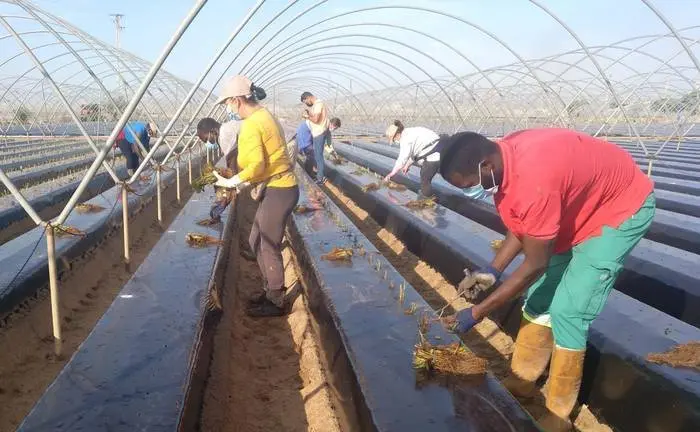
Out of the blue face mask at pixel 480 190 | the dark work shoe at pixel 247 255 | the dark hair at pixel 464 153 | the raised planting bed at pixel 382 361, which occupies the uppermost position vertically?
the dark hair at pixel 464 153

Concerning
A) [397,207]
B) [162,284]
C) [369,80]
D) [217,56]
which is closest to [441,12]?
[397,207]

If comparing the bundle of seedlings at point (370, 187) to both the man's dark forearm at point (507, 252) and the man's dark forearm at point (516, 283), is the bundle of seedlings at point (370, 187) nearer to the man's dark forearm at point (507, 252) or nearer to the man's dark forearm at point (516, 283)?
the man's dark forearm at point (507, 252)

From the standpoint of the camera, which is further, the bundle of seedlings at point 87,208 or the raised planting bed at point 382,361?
the bundle of seedlings at point 87,208

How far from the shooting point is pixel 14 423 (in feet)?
10.7

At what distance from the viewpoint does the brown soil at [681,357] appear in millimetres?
3064

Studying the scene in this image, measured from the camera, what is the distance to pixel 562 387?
302cm

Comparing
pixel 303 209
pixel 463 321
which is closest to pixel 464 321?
pixel 463 321

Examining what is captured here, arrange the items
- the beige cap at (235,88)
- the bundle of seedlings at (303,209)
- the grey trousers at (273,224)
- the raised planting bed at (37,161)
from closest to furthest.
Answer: the beige cap at (235,88) → the grey trousers at (273,224) → the bundle of seedlings at (303,209) → the raised planting bed at (37,161)

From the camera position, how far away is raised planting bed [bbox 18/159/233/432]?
2535 mm

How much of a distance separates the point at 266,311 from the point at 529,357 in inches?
101

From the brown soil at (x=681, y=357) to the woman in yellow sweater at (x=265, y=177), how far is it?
9.83ft

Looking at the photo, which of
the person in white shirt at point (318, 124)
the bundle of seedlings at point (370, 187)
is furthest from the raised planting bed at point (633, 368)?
the person in white shirt at point (318, 124)

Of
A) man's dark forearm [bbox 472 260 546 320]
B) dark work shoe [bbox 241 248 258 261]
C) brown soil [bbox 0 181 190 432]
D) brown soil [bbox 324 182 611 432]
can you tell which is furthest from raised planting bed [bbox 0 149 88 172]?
man's dark forearm [bbox 472 260 546 320]

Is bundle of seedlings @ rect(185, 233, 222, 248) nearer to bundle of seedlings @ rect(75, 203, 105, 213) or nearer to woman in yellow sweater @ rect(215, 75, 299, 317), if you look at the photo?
woman in yellow sweater @ rect(215, 75, 299, 317)
